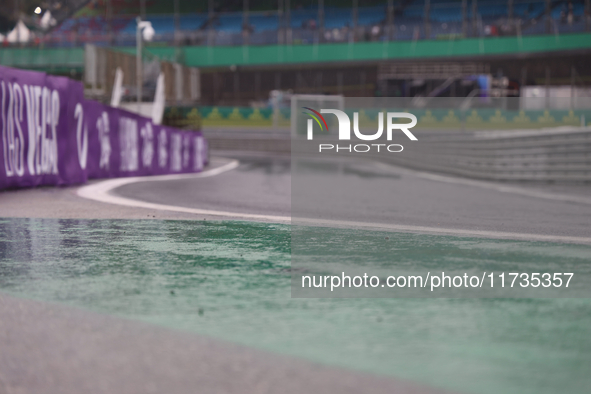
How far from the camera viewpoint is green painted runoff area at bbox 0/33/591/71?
4984 centimetres

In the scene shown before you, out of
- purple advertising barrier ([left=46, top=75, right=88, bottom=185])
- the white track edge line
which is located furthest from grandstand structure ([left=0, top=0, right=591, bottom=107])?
the white track edge line

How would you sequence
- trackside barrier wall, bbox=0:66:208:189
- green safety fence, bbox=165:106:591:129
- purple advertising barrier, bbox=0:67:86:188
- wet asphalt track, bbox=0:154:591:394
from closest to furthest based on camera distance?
wet asphalt track, bbox=0:154:591:394
purple advertising barrier, bbox=0:67:86:188
trackside barrier wall, bbox=0:66:208:189
green safety fence, bbox=165:106:591:129

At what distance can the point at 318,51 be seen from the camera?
5378 cm

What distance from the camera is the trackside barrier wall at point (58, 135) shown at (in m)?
11.6

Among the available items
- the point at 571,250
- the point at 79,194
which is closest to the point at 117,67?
the point at 79,194

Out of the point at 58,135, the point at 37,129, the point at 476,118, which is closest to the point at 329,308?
the point at 37,129

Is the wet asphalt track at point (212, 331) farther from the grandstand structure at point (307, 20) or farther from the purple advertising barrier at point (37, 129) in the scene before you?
the grandstand structure at point (307, 20)

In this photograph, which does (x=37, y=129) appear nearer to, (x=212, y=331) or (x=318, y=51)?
(x=212, y=331)

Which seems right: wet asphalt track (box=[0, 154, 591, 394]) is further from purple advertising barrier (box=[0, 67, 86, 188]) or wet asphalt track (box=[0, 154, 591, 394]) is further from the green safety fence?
the green safety fence

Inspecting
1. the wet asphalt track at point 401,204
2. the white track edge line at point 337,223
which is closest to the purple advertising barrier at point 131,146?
the wet asphalt track at point 401,204

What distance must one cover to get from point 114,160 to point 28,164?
4235 millimetres

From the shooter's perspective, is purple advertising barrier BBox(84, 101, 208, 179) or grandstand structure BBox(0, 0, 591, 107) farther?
grandstand structure BBox(0, 0, 591, 107)

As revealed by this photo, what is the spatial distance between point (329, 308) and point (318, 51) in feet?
167

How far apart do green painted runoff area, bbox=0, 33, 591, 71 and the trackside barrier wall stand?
33842 mm
